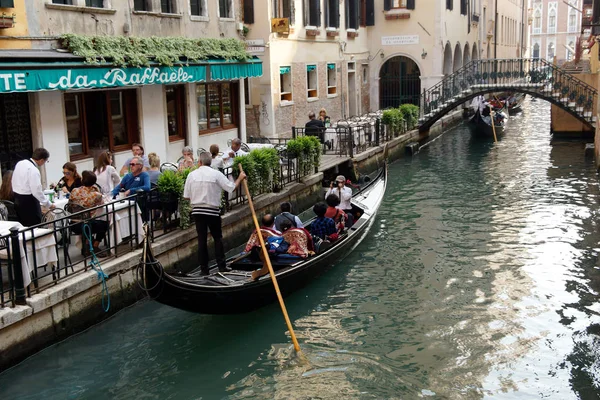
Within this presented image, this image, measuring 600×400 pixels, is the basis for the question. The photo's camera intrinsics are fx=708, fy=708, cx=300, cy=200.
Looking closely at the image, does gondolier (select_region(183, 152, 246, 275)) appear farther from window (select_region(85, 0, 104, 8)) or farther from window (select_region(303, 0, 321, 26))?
window (select_region(303, 0, 321, 26))

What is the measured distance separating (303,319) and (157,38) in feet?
22.1

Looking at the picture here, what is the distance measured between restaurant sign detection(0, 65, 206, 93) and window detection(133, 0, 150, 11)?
1.23m

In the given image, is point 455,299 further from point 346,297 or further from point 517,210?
point 517,210

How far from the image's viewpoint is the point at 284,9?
19.9m

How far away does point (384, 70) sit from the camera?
28.8 m

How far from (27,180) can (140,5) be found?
614 centimetres

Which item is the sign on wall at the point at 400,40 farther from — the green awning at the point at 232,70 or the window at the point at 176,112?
the window at the point at 176,112

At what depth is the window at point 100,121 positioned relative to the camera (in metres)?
11.5

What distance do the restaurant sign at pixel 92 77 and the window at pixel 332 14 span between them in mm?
9813

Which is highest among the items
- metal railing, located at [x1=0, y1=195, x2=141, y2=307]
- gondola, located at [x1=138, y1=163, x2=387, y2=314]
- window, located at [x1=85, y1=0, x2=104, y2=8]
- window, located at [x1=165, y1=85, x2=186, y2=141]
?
window, located at [x1=85, y1=0, x2=104, y2=8]

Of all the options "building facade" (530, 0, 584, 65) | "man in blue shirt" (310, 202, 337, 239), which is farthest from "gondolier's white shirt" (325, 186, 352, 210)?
"building facade" (530, 0, 584, 65)

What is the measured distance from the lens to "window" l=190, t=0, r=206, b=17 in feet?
48.7

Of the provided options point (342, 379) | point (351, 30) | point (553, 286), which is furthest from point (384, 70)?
point (342, 379)

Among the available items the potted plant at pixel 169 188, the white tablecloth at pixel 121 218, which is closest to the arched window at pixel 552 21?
the potted plant at pixel 169 188
